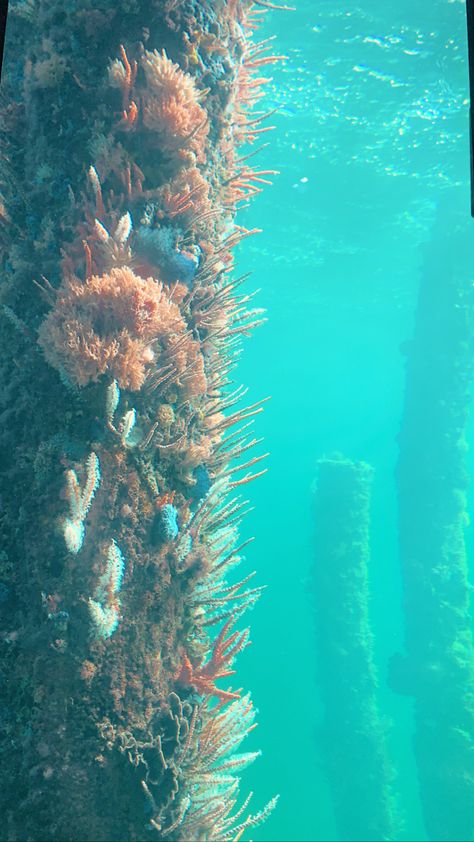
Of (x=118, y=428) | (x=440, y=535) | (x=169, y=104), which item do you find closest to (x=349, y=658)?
(x=440, y=535)

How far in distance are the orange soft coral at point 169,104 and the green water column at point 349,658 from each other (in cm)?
1923

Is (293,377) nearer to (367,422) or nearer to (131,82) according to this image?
(367,422)

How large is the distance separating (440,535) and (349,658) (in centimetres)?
599

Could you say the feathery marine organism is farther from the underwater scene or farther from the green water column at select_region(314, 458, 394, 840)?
the green water column at select_region(314, 458, 394, 840)

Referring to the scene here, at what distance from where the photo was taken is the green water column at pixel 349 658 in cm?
1869

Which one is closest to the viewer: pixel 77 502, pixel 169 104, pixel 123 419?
pixel 77 502

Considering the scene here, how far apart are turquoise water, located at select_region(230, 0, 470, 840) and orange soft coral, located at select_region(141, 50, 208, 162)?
479 inches

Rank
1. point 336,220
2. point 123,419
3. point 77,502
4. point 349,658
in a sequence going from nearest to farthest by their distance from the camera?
point 77,502
point 123,419
point 349,658
point 336,220

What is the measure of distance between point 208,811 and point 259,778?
24552 mm

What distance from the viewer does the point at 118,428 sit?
329cm

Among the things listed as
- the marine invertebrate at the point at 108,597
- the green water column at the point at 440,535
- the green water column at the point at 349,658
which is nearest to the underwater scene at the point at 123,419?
the marine invertebrate at the point at 108,597

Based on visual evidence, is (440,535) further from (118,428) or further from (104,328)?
(104,328)

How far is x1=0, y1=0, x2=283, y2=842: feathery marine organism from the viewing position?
2799 millimetres

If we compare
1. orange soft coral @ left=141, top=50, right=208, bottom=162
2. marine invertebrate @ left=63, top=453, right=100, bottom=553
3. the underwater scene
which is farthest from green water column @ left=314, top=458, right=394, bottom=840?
marine invertebrate @ left=63, top=453, right=100, bottom=553
